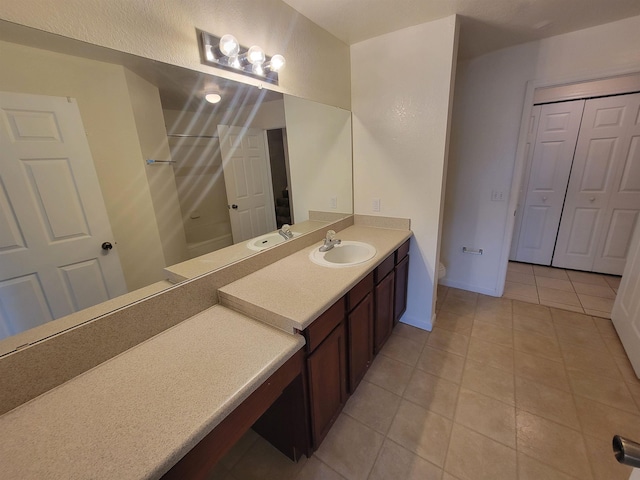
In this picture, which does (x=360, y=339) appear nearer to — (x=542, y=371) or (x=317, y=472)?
(x=317, y=472)

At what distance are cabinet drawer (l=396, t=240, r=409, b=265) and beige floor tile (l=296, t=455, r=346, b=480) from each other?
1268mm

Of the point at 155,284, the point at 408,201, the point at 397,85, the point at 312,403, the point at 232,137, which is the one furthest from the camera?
the point at 408,201

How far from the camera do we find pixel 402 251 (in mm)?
2016

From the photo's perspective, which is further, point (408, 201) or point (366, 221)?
point (366, 221)

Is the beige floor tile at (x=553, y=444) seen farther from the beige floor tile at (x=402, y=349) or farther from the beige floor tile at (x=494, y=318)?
the beige floor tile at (x=494, y=318)

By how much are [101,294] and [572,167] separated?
4241mm

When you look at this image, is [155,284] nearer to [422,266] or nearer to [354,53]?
[422,266]

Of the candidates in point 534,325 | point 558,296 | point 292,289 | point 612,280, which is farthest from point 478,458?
point 612,280

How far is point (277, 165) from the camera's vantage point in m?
1.70

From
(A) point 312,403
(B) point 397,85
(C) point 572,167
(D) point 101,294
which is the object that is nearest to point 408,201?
(B) point 397,85

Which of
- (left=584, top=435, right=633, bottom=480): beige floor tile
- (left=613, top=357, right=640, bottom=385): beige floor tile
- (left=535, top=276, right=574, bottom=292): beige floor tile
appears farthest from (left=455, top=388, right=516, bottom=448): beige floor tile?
(left=535, top=276, right=574, bottom=292): beige floor tile

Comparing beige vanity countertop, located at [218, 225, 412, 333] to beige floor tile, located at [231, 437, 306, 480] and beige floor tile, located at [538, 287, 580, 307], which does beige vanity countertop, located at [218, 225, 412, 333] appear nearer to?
beige floor tile, located at [231, 437, 306, 480]

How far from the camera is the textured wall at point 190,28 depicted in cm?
77

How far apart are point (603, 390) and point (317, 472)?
5.78ft
